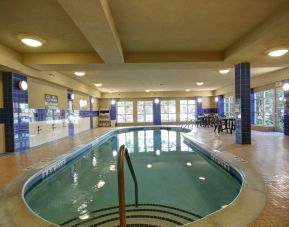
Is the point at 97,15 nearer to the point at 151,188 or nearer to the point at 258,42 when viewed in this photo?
the point at 151,188

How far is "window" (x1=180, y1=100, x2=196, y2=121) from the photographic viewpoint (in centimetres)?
1580

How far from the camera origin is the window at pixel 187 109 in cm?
1580

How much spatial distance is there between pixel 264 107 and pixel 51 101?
9499 mm

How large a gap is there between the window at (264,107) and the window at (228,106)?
245 cm

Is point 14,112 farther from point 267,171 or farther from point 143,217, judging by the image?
point 267,171

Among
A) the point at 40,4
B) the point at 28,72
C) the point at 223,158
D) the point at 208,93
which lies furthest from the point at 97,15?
the point at 208,93

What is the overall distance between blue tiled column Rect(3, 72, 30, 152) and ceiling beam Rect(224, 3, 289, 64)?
5565mm

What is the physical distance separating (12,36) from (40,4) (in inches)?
63.1

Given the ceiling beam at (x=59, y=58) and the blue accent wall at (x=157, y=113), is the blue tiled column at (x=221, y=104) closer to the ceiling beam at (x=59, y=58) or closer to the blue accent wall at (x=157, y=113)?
the blue accent wall at (x=157, y=113)

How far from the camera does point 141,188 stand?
3398 mm

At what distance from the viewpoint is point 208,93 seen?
49.6ft

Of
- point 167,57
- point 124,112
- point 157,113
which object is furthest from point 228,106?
point 167,57

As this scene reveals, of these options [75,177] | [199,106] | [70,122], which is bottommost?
[75,177]

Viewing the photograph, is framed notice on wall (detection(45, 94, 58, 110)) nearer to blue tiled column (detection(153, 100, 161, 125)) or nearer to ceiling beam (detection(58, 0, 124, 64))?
ceiling beam (detection(58, 0, 124, 64))
